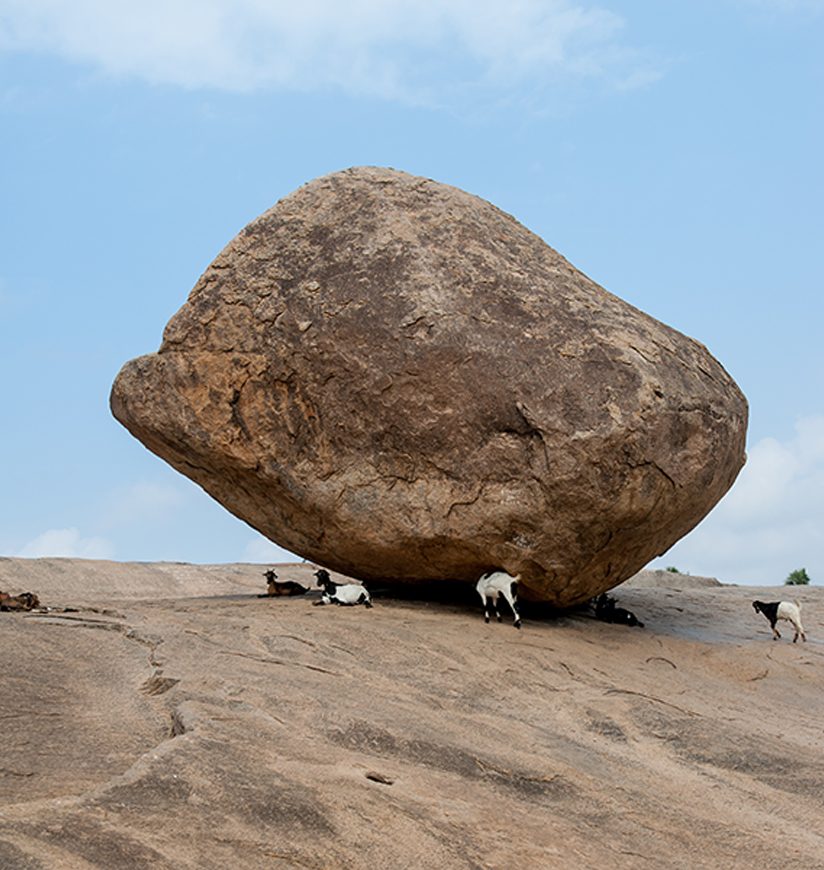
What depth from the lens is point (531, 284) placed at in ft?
36.0

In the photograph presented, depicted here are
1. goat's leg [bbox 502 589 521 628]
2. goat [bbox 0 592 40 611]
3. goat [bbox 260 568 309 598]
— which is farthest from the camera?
goat [bbox 260 568 309 598]

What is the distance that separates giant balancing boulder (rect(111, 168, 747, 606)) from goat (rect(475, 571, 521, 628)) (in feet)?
0.33

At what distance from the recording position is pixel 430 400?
33.9ft

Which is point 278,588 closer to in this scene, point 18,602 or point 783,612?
point 18,602

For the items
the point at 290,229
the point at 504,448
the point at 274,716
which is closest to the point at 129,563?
the point at 290,229

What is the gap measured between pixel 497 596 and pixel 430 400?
1.94 m

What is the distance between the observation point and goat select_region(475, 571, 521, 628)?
1068 centimetres

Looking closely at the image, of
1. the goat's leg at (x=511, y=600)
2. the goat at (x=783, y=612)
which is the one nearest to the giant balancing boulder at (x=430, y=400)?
the goat's leg at (x=511, y=600)

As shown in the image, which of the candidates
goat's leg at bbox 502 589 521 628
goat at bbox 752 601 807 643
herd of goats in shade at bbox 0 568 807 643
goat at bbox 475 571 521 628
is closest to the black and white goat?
herd of goats in shade at bbox 0 568 807 643

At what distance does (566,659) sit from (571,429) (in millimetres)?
1966

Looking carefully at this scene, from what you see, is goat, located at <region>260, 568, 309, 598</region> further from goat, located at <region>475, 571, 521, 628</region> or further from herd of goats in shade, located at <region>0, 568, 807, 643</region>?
goat, located at <region>475, 571, 521, 628</region>

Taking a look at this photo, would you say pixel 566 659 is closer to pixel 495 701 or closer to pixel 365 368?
pixel 495 701

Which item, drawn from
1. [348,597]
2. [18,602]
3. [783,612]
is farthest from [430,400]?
[783,612]

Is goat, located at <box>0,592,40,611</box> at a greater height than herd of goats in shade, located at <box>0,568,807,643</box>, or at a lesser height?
lesser
